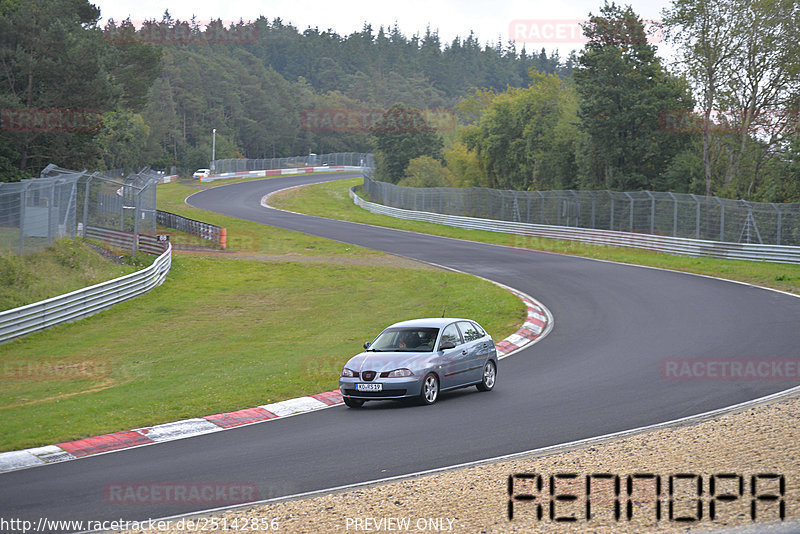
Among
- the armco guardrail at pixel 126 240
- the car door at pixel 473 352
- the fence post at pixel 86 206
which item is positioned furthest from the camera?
the armco guardrail at pixel 126 240

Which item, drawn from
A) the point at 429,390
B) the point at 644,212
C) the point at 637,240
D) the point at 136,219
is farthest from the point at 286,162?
the point at 429,390

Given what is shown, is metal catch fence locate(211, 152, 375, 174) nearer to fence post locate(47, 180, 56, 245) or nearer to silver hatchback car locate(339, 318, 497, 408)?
fence post locate(47, 180, 56, 245)

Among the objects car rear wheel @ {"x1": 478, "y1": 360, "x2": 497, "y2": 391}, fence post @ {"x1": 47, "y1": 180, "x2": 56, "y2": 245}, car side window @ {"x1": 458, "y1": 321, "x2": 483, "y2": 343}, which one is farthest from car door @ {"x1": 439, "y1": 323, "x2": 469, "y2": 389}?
fence post @ {"x1": 47, "y1": 180, "x2": 56, "y2": 245}

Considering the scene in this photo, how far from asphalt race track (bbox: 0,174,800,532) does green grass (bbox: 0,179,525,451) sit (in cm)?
177

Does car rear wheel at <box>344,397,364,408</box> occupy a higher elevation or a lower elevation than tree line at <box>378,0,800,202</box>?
lower

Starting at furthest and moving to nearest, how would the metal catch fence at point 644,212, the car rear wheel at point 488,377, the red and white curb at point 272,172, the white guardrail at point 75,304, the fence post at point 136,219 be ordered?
1. the red and white curb at point 272,172
2. the metal catch fence at point 644,212
3. the fence post at point 136,219
4. the white guardrail at point 75,304
5. the car rear wheel at point 488,377

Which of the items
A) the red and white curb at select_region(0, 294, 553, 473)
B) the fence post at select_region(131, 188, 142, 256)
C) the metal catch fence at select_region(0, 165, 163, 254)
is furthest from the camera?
the fence post at select_region(131, 188, 142, 256)

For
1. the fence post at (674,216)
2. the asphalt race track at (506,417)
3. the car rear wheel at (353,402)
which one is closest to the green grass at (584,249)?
the fence post at (674,216)

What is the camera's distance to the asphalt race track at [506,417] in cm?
912

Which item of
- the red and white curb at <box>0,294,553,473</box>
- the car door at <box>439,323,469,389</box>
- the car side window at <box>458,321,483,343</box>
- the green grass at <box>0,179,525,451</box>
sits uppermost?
the car side window at <box>458,321,483,343</box>

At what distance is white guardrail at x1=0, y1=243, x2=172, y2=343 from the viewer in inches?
792

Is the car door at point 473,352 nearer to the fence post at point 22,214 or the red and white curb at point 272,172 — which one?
the fence post at point 22,214

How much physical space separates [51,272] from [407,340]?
1409 cm

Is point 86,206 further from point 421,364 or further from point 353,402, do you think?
point 421,364
